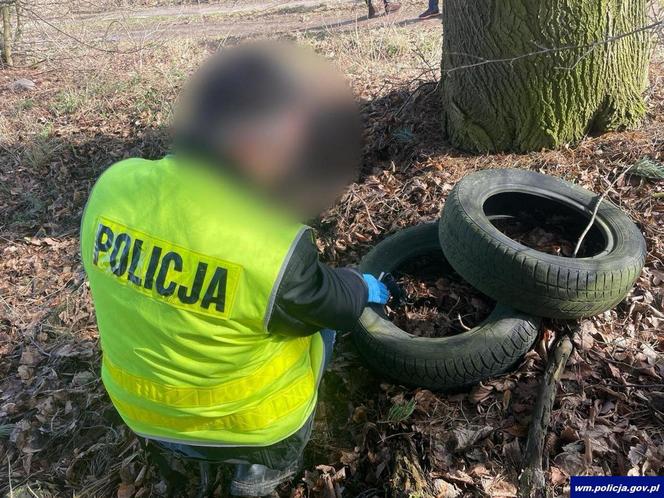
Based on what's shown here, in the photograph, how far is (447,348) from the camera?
2699 mm

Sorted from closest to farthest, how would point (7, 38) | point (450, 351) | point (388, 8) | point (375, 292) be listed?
point (450, 351) → point (375, 292) → point (7, 38) → point (388, 8)

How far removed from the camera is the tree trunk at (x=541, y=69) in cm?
358

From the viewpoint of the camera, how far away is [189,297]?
69.6 inches

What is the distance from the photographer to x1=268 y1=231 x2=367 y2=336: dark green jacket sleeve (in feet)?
5.85

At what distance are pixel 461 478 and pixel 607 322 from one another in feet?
4.03

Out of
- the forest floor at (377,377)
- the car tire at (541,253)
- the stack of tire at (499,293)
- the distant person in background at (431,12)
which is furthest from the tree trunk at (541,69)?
the distant person in background at (431,12)

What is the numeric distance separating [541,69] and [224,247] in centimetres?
301

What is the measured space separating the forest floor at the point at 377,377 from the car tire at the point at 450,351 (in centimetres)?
11

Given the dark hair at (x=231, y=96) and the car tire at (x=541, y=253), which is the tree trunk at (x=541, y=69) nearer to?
the car tire at (x=541, y=253)

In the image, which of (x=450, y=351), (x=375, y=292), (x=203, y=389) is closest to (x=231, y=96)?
(x=203, y=389)

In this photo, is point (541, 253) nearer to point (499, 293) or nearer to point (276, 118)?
point (499, 293)

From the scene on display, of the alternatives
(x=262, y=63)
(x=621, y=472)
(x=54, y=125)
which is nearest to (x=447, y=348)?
(x=621, y=472)

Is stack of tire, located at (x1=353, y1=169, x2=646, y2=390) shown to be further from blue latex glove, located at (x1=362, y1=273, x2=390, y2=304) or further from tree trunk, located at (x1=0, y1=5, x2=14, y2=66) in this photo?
tree trunk, located at (x1=0, y1=5, x2=14, y2=66)

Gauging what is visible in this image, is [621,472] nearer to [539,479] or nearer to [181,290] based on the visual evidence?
[539,479]
